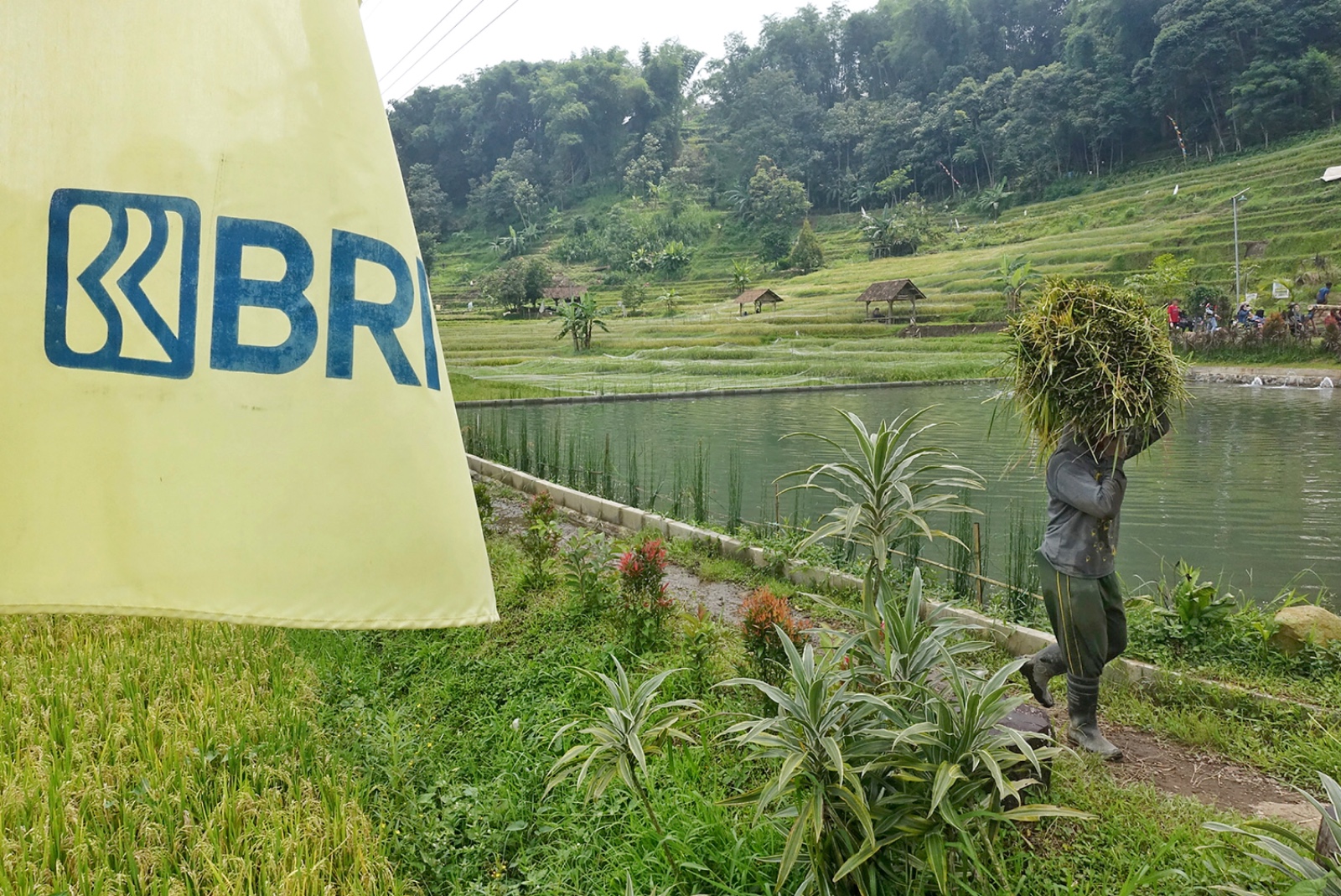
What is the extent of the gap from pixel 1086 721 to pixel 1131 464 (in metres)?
6.24

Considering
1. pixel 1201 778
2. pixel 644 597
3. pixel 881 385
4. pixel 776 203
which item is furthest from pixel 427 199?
pixel 1201 778

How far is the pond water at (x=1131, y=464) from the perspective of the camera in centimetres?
512

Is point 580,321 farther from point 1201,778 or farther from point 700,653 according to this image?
point 1201,778

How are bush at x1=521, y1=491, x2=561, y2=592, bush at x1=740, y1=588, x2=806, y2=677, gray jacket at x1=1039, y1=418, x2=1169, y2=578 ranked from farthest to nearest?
bush at x1=521, y1=491, x2=561, y2=592 → bush at x1=740, y1=588, x2=806, y2=677 → gray jacket at x1=1039, y1=418, x2=1169, y2=578

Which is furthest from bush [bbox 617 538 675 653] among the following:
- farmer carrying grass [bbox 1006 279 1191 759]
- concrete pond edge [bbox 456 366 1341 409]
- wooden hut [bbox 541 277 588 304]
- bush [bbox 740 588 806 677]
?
wooden hut [bbox 541 277 588 304]

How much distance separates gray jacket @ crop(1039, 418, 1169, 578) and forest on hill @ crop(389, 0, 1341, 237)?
135ft

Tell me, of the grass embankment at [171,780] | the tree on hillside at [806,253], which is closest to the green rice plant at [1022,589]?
the grass embankment at [171,780]

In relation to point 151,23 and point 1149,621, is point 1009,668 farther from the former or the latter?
point 1149,621

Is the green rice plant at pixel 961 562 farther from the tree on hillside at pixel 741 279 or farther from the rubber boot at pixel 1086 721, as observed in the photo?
the tree on hillside at pixel 741 279

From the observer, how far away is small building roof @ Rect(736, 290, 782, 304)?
29.8 m

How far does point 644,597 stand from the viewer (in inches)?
142

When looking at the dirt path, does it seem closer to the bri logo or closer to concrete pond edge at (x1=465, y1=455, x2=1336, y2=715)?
concrete pond edge at (x1=465, y1=455, x2=1336, y2=715)

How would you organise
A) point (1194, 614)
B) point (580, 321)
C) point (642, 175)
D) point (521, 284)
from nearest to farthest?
point (1194, 614), point (580, 321), point (521, 284), point (642, 175)

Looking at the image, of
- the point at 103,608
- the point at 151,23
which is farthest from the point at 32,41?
the point at 103,608
